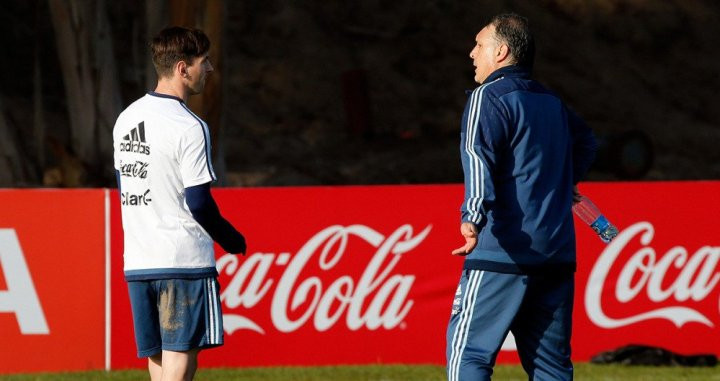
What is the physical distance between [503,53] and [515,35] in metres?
0.08

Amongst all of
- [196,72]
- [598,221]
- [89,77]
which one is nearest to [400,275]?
[598,221]

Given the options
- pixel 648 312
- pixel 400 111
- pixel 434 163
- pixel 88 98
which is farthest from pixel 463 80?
pixel 648 312

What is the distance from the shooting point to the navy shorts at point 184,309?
5410 mm

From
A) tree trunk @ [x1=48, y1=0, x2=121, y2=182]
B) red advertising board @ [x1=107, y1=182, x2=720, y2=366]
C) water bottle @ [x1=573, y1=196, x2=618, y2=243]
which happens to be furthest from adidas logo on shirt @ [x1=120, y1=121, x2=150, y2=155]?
tree trunk @ [x1=48, y1=0, x2=121, y2=182]

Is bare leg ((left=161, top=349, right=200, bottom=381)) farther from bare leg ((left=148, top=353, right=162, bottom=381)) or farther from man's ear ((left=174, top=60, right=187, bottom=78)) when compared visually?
man's ear ((left=174, top=60, right=187, bottom=78))

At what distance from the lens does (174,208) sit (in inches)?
211

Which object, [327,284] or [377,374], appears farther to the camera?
[327,284]

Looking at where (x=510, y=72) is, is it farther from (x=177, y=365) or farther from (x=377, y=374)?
(x=377, y=374)

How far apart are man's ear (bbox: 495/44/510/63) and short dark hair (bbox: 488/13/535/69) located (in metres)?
0.01

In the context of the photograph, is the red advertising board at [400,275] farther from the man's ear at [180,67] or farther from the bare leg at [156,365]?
the man's ear at [180,67]

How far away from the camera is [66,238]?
373 inches

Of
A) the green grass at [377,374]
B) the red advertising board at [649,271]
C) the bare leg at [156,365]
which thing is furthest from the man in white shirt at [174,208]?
the red advertising board at [649,271]

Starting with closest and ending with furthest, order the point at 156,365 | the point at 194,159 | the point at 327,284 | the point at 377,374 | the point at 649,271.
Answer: the point at 194,159 → the point at 156,365 → the point at 377,374 → the point at 327,284 → the point at 649,271

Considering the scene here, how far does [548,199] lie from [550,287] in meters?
0.36
